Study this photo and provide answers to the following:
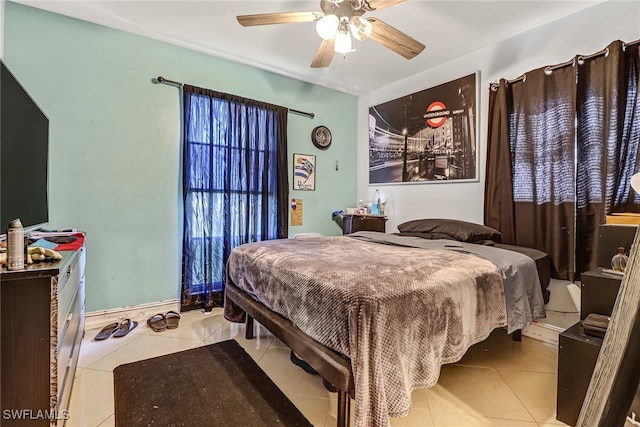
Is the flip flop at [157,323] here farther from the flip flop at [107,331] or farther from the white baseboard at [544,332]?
the white baseboard at [544,332]

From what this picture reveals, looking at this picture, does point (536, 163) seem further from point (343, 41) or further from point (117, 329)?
point (117, 329)

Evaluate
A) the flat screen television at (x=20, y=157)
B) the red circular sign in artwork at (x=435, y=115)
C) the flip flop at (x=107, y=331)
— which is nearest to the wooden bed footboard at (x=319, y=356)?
the flat screen television at (x=20, y=157)

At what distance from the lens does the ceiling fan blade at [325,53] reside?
2.14 meters

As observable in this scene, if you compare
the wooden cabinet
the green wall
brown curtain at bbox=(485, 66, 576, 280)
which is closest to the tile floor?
the wooden cabinet

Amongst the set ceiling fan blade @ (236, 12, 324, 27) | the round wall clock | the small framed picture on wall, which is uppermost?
ceiling fan blade @ (236, 12, 324, 27)

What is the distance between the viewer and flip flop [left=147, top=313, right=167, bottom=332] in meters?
2.49

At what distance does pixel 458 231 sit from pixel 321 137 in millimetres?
2139

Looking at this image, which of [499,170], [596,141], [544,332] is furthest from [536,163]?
[544,332]

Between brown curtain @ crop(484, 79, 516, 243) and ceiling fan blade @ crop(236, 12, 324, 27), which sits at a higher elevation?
ceiling fan blade @ crop(236, 12, 324, 27)

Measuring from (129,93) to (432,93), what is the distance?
3096mm

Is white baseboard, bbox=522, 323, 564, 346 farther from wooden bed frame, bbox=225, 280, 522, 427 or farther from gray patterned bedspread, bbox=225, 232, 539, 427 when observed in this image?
wooden bed frame, bbox=225, 280, 522, 427

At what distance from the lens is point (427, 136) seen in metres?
3.37

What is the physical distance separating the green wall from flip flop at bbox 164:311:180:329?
207mm

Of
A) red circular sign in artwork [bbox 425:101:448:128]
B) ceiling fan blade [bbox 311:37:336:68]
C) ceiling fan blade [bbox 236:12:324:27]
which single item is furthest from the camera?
red circular sign in artwork [bbox 425:101:448:128]
